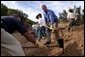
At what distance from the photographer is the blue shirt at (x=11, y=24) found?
210 inches

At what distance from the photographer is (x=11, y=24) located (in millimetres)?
5422

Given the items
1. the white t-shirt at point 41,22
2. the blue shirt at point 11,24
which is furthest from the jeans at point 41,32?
the blue shirt at point 11,24

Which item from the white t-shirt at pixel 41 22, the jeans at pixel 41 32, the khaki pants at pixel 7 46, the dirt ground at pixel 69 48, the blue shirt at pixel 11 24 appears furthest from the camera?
the jeans at pixel 41 32

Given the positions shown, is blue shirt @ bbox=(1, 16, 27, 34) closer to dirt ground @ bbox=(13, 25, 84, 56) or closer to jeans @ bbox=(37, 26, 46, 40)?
dirt ground @ bbox=(13, 25, 84, 56)

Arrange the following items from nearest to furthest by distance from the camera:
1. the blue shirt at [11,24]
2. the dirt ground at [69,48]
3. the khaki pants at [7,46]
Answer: the khaki pants at [7,46] → the blue shirt at [11,24] → the dirt ground at [69,48]

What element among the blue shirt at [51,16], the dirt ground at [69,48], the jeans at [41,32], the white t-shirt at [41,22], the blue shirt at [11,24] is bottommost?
the dirt ground at [69,48]

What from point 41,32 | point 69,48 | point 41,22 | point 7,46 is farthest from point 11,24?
point 69,48

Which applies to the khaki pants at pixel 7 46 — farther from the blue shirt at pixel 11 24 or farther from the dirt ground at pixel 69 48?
the dirt ground at pixel 69 48

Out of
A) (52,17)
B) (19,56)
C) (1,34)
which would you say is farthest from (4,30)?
(52,17)

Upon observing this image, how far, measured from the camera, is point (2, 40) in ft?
16.7

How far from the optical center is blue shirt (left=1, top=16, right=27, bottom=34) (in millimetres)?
5324

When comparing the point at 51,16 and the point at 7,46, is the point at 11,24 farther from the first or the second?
the point at 51,16

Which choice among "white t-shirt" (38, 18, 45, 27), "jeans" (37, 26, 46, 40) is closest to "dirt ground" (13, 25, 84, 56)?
"jeans" (37, 26, 46, 40)

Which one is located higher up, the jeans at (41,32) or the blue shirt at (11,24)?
the blue shirt at (11,24)
